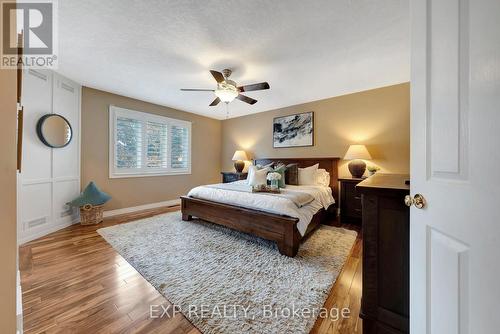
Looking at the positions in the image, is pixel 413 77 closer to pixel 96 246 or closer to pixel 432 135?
pixel 432 135

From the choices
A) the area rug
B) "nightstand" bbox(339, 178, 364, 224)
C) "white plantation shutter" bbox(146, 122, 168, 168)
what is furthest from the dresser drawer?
"white plantation shutter" bbox(146, 122, 168, 168)

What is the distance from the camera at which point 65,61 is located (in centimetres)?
262

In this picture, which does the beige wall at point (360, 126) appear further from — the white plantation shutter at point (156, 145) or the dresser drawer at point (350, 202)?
the white plantation shutter at point (156, 145)

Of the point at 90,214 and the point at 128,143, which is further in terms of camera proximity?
the point at 128,143

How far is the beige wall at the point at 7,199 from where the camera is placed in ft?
1.63

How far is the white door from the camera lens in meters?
0.54

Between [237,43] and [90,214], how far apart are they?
358 cm

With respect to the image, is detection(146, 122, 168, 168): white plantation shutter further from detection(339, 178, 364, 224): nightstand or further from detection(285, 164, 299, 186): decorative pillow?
detection(339, 178, 364, 224): nightstand

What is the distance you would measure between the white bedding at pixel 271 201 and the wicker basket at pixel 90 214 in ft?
5.40

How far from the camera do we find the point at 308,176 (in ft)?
12.4

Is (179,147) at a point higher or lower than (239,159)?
higher

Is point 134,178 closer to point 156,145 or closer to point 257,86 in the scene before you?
point 156,145

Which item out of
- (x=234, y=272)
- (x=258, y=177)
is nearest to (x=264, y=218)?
(x=234, y=272)

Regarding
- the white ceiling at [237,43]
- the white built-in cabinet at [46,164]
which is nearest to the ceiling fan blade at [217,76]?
the white ceiling at [237,43]
